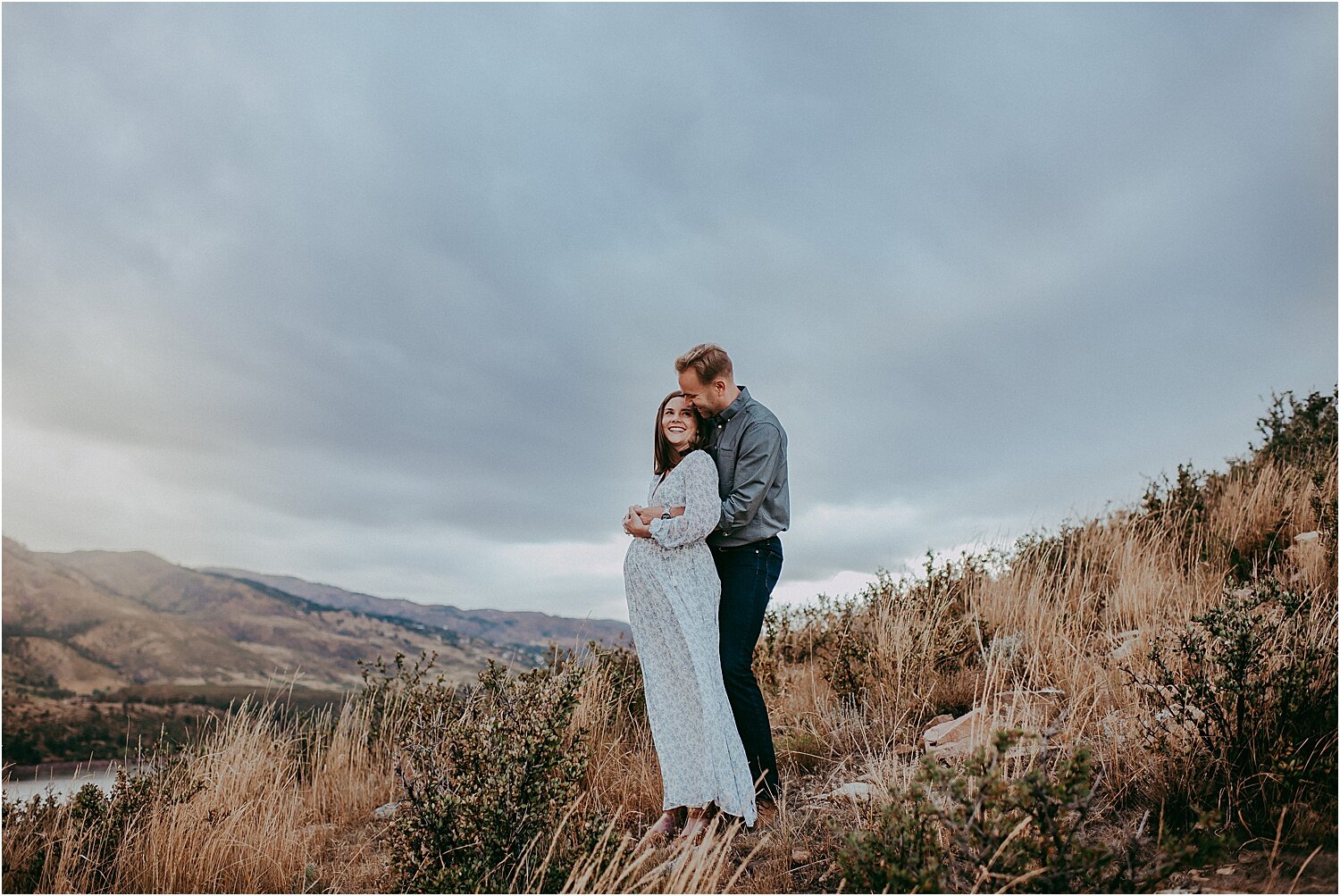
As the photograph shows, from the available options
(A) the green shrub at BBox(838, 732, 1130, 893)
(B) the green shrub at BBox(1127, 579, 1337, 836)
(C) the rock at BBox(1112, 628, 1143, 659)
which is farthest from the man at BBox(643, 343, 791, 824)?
(C) the rock at BBox(1112, 628, 1143, 659)

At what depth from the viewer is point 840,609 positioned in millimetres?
7988

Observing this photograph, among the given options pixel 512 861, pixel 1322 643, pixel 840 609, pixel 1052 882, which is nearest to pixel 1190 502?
pixel 840 609

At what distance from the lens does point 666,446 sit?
4727mm

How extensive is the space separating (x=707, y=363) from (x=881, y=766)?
2.31 metres

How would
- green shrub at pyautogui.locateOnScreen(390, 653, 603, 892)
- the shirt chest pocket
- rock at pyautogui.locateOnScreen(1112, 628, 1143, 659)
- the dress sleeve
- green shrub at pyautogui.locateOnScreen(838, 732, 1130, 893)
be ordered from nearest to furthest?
1. green shrub at pyautogui.locateOnScreen(838, 732, 1130, 893)
2. green shrub at pyautogui.locateOnScreen(390, 653, 603, 892)
3. the dress sleeve
4. the shirt chest pocket
5. rock at pyautogui.locateOnScreen(1112, 628, 1143, 659)

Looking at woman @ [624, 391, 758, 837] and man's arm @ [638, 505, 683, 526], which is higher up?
man's arm @ [638, 505, 683, 526]

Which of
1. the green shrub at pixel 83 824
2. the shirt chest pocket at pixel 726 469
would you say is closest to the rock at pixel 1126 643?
the shirt chest pocket at pixel 726 469

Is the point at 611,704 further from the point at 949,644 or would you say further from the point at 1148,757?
the point at 1148,757

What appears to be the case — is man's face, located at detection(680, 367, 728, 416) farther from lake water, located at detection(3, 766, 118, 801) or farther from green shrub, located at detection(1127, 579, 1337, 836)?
lake water, located at detection(3, 766, 118, 801)

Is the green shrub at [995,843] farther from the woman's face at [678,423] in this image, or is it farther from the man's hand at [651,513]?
the woman's face at [678,423]

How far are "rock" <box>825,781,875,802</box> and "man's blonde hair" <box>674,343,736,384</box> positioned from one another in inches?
88.6

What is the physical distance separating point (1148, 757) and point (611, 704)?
3632mm

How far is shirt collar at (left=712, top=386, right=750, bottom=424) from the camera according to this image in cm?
472

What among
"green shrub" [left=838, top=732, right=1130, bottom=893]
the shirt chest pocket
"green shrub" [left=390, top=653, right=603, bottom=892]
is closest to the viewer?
"green shrub" [left=838, top=732, right=1130, bottom=893]
